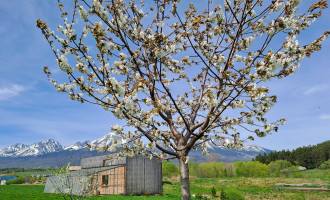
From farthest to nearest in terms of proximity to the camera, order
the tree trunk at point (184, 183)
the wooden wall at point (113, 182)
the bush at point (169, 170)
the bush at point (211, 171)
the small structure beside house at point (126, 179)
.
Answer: the bush at point (211, 171), the bush at point (169, 170), the wooden wall at point (113, 182), the small structure beside house at point (126, 179), the tree trunk at point (184, 183)

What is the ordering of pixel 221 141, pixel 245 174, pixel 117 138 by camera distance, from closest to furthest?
pixel 117 138
pixel 221 141
pixel 245 174

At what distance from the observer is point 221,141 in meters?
6.29

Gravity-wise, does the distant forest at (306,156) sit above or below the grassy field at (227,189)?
above

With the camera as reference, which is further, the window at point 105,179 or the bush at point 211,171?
the bush at point 211,171

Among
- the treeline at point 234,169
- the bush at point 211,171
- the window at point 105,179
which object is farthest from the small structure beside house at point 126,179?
the bush at point 211,171

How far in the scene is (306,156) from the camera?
9038cm

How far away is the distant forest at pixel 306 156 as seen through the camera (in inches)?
3423

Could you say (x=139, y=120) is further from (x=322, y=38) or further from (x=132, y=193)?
(x=132, y=193)

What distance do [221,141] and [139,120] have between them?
114 inches

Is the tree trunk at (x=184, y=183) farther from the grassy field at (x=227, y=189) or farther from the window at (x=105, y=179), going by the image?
the window at (x=105, y=179)

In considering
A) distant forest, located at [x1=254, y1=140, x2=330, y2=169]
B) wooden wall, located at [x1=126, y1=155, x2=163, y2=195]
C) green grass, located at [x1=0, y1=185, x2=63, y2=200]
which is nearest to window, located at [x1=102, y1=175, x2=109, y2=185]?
wooden wall, located at [x1=126, y1=155, x2=163, y2=195]

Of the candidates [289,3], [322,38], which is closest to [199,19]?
[289,3]

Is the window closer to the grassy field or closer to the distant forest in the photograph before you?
the grassy field

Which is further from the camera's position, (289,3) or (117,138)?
(117,138)
